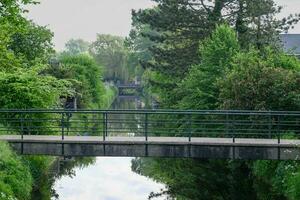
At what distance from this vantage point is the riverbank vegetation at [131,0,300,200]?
78.2 feet

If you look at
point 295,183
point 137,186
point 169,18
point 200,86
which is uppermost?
point 169,18

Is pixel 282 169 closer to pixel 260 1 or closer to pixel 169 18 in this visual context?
pixel 260 1

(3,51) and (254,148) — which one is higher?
(3,51)

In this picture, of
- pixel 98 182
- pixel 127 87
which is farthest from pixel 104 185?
pixel 127 87

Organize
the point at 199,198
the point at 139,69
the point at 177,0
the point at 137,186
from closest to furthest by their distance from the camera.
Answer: the point at 199,198 < the point at 137,186 < the point at 177,0 < the point at 139,69

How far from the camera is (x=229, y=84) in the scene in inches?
1131

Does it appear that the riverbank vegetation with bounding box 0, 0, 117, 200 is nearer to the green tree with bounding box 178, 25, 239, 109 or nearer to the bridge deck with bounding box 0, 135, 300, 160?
the bridge deck with bounding box 0, 135, 300, 160

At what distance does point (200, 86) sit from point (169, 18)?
15.7 metres

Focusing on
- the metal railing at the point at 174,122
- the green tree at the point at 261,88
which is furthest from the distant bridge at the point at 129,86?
the green tree at the point at 261,88

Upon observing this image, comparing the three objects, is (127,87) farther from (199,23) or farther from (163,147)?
(163,147)

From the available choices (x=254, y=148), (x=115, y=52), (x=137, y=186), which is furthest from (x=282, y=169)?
(x=115, y=52)

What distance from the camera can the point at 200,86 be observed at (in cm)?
3466

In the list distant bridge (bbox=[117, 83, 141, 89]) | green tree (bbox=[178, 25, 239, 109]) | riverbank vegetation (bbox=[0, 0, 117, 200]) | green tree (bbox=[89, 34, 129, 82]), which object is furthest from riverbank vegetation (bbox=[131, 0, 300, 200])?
green tree (bbox=[89, 34, 129, 82])

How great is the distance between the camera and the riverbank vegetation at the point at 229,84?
2383 centimetres
